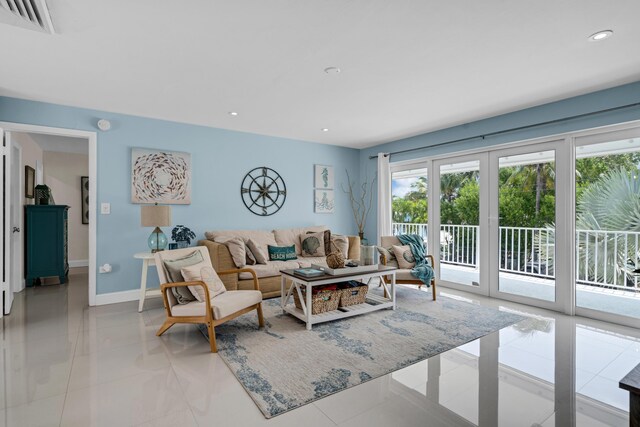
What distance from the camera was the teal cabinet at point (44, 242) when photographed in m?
5.03

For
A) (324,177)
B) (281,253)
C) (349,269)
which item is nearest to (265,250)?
(281,253)

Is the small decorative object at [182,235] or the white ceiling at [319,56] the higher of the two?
the white ceiling at [319,56]

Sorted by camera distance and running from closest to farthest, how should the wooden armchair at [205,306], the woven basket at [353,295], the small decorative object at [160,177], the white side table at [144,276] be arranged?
the wooden armchair at [205,306] → the woven basket at [353,295] → the white side table at [144,276] → the small decorative object at [160,177]

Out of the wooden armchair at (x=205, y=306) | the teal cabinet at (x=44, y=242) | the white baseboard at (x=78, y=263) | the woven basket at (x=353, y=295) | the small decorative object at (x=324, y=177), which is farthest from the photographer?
the white baseboard at (x=78, y=263)

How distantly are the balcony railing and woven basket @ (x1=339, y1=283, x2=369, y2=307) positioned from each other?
6.55 feet

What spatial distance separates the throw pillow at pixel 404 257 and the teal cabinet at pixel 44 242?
517cm

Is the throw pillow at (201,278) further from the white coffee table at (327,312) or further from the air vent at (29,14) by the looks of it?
the air vent at (29,14)

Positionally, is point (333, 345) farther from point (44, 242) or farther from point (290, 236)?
point (44, 242)

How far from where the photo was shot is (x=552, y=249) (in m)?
4.02

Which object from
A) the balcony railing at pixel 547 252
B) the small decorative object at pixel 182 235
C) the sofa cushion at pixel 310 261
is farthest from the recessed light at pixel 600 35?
the small decorative object at pixel 182 235

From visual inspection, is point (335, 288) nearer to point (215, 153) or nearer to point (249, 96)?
point (249, 96)

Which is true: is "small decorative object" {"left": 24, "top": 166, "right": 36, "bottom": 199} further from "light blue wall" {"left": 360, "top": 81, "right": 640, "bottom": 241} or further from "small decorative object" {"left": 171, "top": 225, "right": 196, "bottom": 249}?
"light blue wall" {"left": 360, "top": 81, "right": 640, "bottom": 241}

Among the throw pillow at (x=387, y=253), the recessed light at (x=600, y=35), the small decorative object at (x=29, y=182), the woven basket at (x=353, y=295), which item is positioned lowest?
the woven basket at (x=353, y=295)

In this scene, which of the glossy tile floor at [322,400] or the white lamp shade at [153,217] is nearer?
the glossy tile floor at [322,400]
